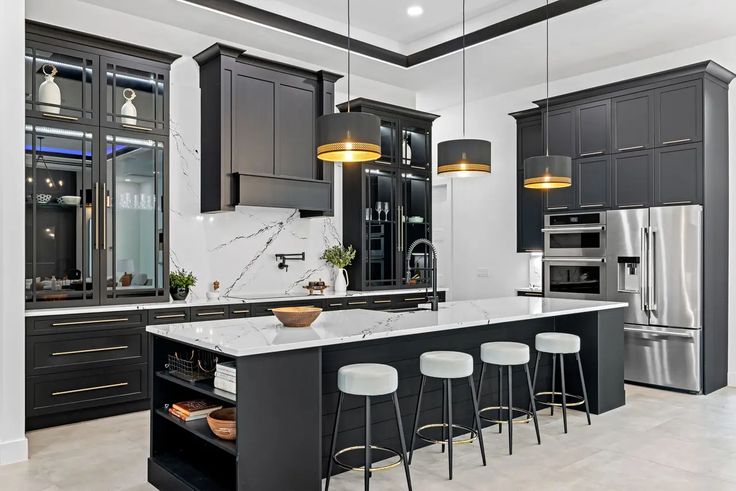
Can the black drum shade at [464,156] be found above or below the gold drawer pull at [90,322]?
above

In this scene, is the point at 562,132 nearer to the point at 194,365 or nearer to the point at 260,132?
the point at 260,132

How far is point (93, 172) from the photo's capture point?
4.73 meters

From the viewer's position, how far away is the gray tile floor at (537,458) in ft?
10.9

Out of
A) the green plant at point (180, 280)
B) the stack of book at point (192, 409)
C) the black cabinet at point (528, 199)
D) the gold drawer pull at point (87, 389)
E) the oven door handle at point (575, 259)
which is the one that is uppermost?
the black cabinet at point (528, 199)

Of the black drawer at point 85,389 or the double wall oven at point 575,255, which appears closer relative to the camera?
the black drawer at point 85,389

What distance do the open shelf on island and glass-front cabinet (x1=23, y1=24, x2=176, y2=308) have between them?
1.89 meters

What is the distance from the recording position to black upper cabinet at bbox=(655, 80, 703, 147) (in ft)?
17.5

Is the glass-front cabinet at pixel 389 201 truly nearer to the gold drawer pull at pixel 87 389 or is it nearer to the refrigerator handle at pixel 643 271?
the refrigerator handle at pixel 643 271

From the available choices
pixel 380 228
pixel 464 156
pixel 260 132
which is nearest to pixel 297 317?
pixel 464 156

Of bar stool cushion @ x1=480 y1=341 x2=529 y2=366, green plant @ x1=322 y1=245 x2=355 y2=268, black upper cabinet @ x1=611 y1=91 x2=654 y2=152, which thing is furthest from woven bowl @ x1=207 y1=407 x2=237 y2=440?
black upper cabinet @ x1=611 y1=91 x2=654 y2=152

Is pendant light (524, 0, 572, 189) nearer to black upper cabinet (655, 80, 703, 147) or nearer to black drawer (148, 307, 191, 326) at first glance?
black upper cabinet (655, 80, 703, 147)

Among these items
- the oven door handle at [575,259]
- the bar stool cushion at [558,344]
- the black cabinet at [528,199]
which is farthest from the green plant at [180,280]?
the black cabinet at [528,199]

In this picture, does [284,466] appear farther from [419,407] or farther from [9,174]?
[9,174]

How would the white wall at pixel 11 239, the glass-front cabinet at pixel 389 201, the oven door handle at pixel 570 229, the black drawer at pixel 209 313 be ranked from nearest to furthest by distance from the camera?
the white wall at pixel 11 239, the black drawer at pixel 209 313, the oven door handle at pixel 570 229, the glass-front cabinet at pixel 389 201
